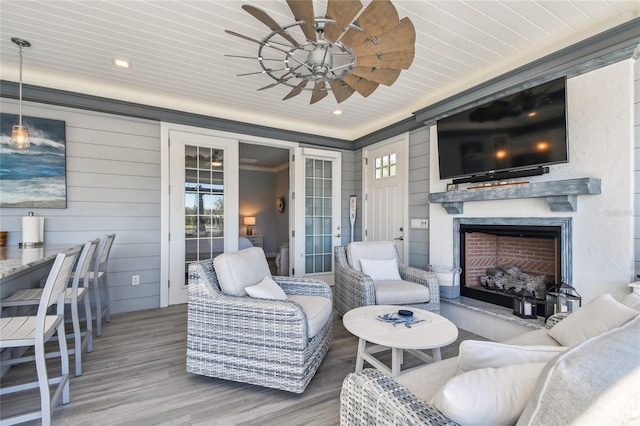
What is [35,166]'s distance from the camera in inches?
129

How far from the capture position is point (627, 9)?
7.25 ft

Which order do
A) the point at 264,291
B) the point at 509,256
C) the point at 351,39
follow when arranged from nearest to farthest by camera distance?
the point at 351,39
the point at 264,291
the point at 509,256

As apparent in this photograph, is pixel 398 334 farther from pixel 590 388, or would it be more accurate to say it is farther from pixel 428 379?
pixel 590 388

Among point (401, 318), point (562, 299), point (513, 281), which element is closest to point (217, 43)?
point (401, 318)

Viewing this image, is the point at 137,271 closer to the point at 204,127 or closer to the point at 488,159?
the point at 204,127

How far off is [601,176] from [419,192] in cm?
194

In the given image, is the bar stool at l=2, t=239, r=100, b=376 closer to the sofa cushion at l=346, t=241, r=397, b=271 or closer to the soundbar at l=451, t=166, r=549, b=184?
the sofa cushion at l=346, t=241, r=397, b=271

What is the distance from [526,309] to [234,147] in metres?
4.06

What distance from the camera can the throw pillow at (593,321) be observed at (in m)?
1.36

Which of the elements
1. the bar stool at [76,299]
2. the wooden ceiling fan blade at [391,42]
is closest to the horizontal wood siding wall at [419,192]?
the wooden ceiling fan blade at [391,42]

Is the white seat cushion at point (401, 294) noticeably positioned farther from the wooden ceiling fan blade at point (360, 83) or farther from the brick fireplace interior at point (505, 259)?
the wooden ceiling fan blade at point (360, 83)

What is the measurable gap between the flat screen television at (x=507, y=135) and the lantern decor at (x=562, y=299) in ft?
3.53

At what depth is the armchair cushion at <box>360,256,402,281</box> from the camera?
3.43 m

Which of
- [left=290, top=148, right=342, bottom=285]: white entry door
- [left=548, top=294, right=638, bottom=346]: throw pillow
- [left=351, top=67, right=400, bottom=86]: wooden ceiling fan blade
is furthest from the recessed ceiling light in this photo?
[left=548, top=294, right=638, bottom=346]: throw pillow
